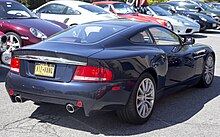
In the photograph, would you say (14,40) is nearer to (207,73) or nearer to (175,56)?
(175,56)

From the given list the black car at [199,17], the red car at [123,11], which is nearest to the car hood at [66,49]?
the red car at [123,11]

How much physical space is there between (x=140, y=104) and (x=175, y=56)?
4.16ft

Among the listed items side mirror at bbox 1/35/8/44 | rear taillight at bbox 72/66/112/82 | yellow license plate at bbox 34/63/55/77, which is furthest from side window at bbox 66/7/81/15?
rear taillight at bbox 72/66/112/82

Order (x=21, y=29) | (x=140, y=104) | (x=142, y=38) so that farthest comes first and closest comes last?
(x=21, y=29)
(x=142, y=38)
(x=140, y=104)

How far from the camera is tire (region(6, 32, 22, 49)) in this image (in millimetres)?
7684

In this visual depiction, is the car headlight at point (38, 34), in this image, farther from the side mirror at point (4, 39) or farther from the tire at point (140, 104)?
the tire at point (140, 104)

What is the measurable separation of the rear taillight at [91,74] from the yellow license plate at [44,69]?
0.31 meters

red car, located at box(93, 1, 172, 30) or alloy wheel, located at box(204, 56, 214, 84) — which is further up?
alloy wheel, located at box(204, 56, 214, 84)

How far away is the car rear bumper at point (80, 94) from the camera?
4098mm

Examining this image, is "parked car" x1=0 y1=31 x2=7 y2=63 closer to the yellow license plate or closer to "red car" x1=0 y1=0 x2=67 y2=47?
"red car" x1=0 y1=0 x2=67 y2=47

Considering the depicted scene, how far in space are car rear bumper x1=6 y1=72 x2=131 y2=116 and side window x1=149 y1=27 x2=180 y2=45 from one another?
1.46 metres

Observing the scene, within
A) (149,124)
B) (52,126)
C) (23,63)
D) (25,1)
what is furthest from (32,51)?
(25,1)

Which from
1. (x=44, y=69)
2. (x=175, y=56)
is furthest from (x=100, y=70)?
(x=175, y=56)

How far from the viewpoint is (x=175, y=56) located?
5.56 meters
